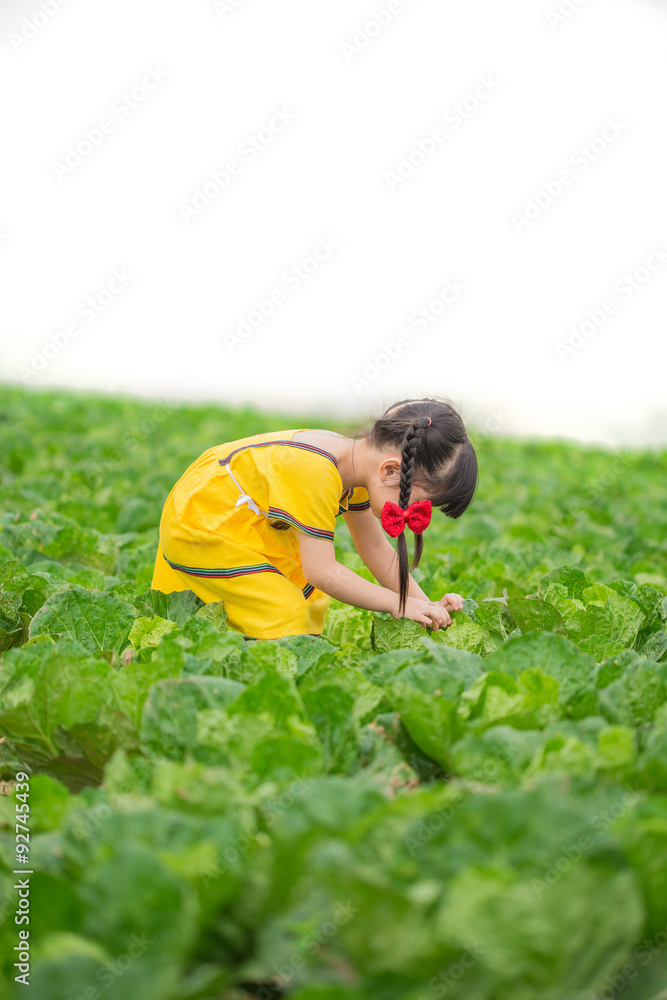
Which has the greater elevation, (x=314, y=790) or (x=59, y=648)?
(x=314, y=790)

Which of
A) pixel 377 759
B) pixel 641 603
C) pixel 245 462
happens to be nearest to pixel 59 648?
pixel 377 759

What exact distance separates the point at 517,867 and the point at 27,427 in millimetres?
8121

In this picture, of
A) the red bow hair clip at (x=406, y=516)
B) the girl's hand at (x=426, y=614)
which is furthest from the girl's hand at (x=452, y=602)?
the red bow hair clip at (x=406, y=516)

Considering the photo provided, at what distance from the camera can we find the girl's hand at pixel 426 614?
2607mm

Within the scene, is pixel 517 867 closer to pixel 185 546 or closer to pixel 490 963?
pixel 490 963

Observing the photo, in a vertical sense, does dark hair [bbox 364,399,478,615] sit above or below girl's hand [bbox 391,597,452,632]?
above

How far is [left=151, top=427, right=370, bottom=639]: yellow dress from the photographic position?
274cm

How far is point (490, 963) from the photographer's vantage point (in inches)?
45.4

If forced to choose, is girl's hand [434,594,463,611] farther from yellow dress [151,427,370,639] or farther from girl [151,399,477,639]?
yellow dress [151,427,370,639]

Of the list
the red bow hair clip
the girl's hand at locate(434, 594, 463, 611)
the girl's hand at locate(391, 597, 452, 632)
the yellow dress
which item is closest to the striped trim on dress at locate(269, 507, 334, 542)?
the yellow dress

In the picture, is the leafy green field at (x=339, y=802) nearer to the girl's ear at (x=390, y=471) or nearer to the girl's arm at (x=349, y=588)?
the girl's arm at (x=349, y=588)

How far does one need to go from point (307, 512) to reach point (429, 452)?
0.42 metres

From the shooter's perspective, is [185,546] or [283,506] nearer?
[283,506]

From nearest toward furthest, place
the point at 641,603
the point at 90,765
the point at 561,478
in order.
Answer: the point at 90,765, the point at 641,603, the point at 561,478
